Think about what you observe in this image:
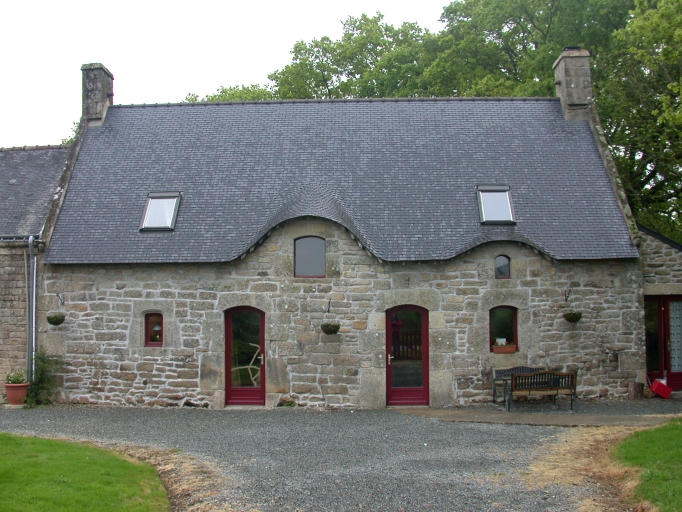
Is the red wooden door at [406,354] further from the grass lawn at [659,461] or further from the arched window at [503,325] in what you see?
the grass lawn at [659,461]

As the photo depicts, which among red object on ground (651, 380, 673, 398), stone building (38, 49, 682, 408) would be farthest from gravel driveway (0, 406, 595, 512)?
red object on ground (651, 380, 673, 398)

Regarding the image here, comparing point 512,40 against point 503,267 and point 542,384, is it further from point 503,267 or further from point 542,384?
point 542,384

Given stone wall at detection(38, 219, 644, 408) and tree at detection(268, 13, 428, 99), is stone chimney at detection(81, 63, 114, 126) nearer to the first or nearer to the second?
stone wall at detection(38, 219, 644, 408)

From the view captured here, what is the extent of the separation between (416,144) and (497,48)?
500 inches

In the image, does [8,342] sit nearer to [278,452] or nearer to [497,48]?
[278,452]

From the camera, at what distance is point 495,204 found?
1549 centimetres

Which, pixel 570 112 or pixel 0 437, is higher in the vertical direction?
pixel 570 112

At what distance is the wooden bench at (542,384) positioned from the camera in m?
13.5

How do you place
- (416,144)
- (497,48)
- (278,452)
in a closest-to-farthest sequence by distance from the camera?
(278,452)
(416,144)
(497,48)

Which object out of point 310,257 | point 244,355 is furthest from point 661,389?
point 244,355

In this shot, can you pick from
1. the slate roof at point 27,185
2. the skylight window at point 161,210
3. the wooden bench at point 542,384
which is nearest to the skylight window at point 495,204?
the wooden bench at point 542,384

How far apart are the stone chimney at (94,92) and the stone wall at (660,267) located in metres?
14.9

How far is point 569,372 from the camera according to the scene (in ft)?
47.8

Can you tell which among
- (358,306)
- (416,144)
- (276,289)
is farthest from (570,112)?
(276,289)
